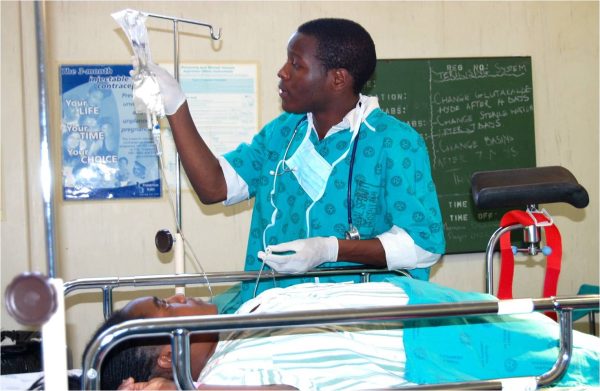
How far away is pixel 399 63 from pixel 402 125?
1999mm

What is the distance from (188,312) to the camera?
1.74m

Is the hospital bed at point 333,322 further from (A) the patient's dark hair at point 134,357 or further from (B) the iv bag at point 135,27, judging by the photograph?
(B) the iv bag at point 135,27

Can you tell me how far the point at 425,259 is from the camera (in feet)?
7.22

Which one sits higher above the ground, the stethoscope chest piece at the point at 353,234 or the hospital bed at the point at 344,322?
the stethoscope chest piece at the point at 353,234

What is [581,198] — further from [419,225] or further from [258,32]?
[258,32]

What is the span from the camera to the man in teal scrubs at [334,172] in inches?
85.4

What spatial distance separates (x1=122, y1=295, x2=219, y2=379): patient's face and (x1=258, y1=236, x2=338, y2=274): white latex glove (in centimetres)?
29

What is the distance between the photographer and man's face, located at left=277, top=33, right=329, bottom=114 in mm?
2268

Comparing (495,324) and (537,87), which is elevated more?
(537,87)

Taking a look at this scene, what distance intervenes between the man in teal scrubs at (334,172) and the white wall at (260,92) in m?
1.69

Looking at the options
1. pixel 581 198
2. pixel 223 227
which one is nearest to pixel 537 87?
pixel 223 227

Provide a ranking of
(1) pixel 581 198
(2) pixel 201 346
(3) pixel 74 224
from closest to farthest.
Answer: (2) pixel 201 346
(1) pixel 581 198
(3) pixel 74 224

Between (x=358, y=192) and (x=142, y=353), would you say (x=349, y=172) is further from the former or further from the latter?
(x=142, y=353)

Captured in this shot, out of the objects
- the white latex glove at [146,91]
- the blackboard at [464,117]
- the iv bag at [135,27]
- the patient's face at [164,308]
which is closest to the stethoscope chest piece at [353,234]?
the patient's face at [164,308]
